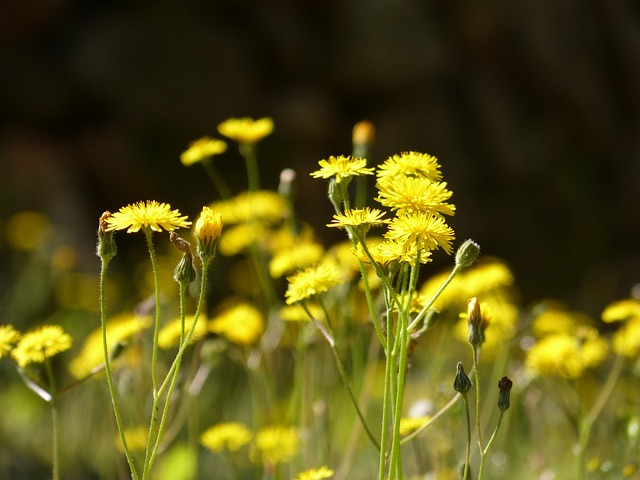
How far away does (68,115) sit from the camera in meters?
3.23

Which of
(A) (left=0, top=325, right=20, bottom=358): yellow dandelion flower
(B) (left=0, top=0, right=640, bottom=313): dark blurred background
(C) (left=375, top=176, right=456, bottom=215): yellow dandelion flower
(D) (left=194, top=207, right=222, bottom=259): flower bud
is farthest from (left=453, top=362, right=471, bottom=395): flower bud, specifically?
(B) (left=0, top=0, right=640, bottom=313): dark blurred background

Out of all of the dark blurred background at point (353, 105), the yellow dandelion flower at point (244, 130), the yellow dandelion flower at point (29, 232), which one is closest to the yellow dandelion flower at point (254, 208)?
the yellow dandelion flower at point (244, 130)

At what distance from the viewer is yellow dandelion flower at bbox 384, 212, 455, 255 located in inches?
26.5

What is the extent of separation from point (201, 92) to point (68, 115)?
1.95 ft

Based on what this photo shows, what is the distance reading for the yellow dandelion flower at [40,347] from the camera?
0.88m

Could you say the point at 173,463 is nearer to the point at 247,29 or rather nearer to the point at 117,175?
the point at 117,175

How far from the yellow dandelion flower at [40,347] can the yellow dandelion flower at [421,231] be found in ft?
1.45

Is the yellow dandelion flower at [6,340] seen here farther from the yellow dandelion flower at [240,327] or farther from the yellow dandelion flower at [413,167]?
the yellow dandelion flower at [413,167]

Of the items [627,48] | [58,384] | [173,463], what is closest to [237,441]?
[173,463]

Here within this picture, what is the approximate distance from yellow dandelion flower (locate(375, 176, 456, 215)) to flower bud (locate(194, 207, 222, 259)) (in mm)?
175

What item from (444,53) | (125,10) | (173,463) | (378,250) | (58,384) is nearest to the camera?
(378,250)

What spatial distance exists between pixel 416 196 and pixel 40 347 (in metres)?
0.50

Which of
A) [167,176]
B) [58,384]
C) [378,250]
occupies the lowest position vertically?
[378,250]

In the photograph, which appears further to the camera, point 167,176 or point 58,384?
point 167,176
